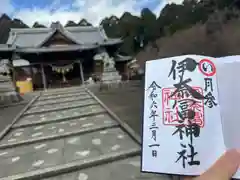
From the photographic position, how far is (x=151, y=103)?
0.90m

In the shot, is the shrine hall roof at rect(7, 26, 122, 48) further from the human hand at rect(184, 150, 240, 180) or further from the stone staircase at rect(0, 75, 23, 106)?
the human hand at rect(184, 150, 240, 180)

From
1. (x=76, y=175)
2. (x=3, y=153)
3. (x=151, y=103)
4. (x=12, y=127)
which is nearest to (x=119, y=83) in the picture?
(x=12, y=127)

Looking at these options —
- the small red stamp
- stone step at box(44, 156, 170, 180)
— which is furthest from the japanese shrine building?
the small red stamp

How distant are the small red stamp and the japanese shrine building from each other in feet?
48.0

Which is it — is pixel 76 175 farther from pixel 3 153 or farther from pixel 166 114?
pixel 166 114

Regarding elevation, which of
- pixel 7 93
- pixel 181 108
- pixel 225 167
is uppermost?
pixel 181 108

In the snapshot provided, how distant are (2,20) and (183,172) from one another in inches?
1576

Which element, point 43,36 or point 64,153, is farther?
point 43,36

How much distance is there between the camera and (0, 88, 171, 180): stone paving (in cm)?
231

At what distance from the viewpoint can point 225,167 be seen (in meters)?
0.70

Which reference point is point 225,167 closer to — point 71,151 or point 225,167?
point 225,167

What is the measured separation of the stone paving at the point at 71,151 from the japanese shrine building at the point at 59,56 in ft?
35.6

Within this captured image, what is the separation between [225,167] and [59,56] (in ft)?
52.2

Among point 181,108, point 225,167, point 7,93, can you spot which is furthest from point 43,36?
point 225,167
